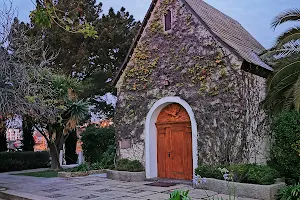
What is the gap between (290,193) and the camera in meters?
8.30

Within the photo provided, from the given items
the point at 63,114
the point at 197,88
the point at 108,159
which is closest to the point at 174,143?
the point at 197,88

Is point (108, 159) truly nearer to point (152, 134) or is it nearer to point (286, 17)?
point (152, 134)

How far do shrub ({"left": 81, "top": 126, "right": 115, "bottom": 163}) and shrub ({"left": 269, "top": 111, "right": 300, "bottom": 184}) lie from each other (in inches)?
481

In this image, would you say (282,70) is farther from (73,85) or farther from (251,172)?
(73,85)

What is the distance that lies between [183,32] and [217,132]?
412 cm

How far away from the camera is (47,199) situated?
31.4 ft

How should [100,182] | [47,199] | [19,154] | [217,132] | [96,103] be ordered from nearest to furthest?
[47,199]
[217,132]
[100,182]
[19,154]
[96,103]

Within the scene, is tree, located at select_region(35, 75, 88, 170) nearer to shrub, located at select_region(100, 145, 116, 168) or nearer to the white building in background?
shrub, located at select_region(100, 145, 116, 168)

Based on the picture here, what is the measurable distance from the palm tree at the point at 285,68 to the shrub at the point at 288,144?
1144 mm

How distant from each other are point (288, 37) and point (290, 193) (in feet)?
16.5

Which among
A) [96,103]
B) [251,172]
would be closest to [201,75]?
[251,172]

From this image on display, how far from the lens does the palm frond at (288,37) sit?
35.1 ft

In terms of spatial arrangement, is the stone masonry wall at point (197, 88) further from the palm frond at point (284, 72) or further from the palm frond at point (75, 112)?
the palm frond at point (75, 112)

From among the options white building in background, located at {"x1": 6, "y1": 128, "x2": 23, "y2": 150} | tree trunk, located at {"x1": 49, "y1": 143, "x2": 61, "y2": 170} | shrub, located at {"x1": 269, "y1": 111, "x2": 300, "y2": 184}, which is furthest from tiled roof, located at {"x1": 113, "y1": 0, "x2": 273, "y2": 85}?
white building in background, located at {"x1": 6, "y1": 128, "x2": 23, "y2": 150}
